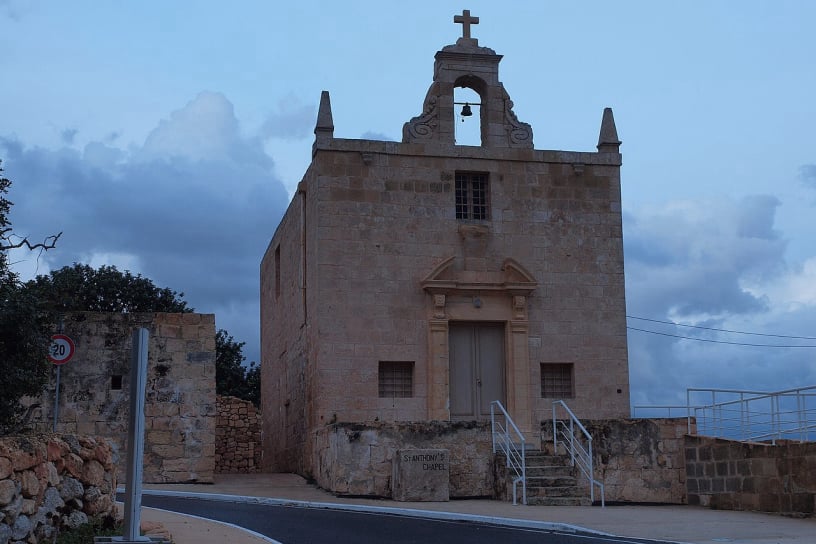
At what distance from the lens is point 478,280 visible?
72.0ft

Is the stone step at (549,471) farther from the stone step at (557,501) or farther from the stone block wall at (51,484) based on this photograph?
the stone block wall at (51,484)

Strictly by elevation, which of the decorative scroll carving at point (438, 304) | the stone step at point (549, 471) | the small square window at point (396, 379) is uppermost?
the decorative scroll carving at point (438, 304)

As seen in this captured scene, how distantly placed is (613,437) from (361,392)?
517cm

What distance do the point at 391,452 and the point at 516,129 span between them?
847 cm

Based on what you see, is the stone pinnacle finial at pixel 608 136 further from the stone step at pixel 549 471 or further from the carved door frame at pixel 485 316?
the stone step at pixel 549 471

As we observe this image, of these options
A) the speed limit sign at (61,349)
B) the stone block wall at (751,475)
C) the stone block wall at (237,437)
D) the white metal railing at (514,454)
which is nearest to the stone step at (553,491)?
the white metal railing at (514,454)

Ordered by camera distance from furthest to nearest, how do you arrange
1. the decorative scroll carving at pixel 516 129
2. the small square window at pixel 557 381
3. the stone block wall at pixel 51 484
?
1. the decorative scroll carving at pixel 516 129
2. the small square window at pixel 557 381
3. the stone block wall at pixel 51 484

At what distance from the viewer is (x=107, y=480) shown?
11094 millimetres

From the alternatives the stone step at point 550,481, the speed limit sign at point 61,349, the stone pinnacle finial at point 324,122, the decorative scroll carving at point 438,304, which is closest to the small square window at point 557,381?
the decorative scroll carving at point 438,304

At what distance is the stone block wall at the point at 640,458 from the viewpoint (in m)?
18.9

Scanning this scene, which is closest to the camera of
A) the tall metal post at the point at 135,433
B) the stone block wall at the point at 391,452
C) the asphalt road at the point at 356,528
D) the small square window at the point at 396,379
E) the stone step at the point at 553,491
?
the tall metal post at the point at 135,433

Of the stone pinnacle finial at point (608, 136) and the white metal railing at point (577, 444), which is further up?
the stone pinnacle finial at point (608, 136)

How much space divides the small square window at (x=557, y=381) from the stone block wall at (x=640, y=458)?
9.40 ft

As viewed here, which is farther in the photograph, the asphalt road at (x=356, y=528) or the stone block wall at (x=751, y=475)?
the stone block wall at (x=751, y=475)
